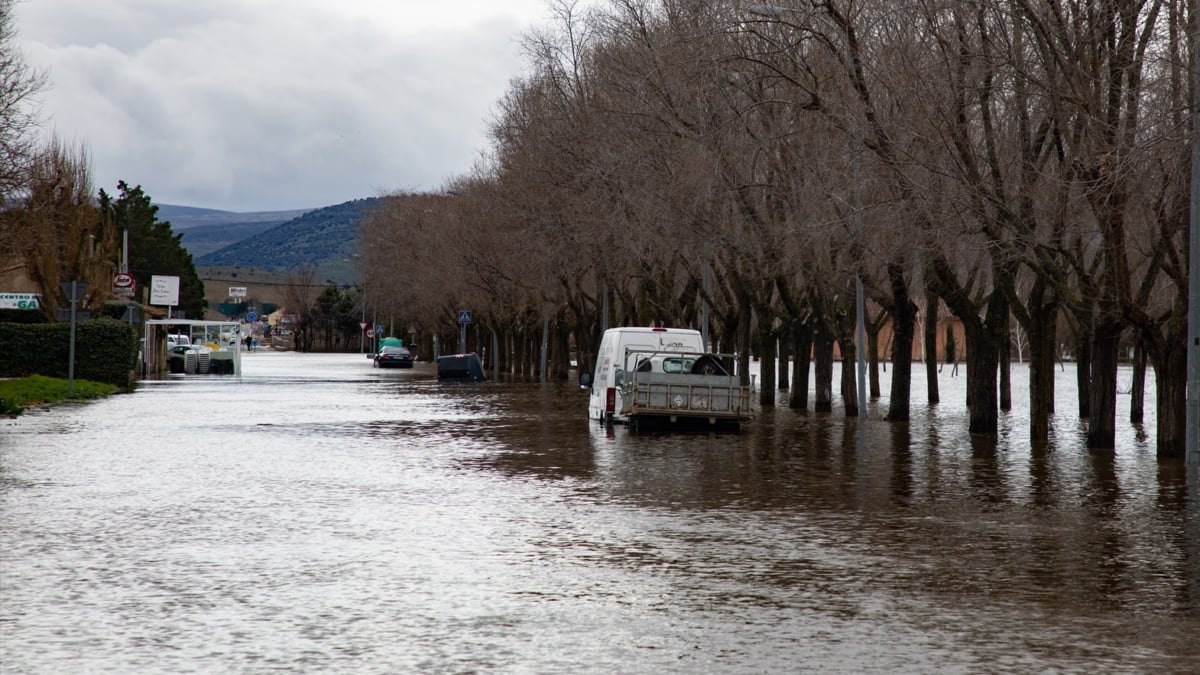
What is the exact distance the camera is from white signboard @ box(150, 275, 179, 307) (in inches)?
3442

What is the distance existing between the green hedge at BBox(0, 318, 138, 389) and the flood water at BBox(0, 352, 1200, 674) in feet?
78.0

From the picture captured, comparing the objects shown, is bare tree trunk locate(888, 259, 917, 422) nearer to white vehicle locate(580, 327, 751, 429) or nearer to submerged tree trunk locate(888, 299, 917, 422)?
submerged tree trunk locate(888, 299, 917, 422)

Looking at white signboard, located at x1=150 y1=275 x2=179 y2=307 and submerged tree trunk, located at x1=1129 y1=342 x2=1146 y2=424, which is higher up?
white signboard, located at x1=150 y1=275 x2=179 y2=307

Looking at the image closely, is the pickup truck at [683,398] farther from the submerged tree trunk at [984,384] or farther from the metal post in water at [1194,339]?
the metal post in water at [1194,339]

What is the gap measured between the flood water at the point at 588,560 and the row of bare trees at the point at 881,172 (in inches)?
148

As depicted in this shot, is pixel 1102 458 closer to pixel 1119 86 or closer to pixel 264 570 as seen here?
pixel 1119 86

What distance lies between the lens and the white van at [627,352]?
30.9 m

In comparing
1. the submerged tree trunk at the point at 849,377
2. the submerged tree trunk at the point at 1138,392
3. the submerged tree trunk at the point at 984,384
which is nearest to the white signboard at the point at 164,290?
the submerged tree trunk at the point at 849,377

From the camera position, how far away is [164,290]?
88062 mm

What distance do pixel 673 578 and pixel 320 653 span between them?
332cm

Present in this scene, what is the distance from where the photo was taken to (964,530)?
1387cm

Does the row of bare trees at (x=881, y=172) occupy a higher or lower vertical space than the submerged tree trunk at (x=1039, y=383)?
higher

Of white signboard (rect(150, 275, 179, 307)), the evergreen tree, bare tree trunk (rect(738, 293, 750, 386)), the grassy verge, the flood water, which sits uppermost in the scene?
the evergreen tree

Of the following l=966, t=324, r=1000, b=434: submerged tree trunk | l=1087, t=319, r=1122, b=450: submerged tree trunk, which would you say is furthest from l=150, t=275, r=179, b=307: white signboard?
l=1087, t=319, r=1122, b=450: submerged tree trunk
